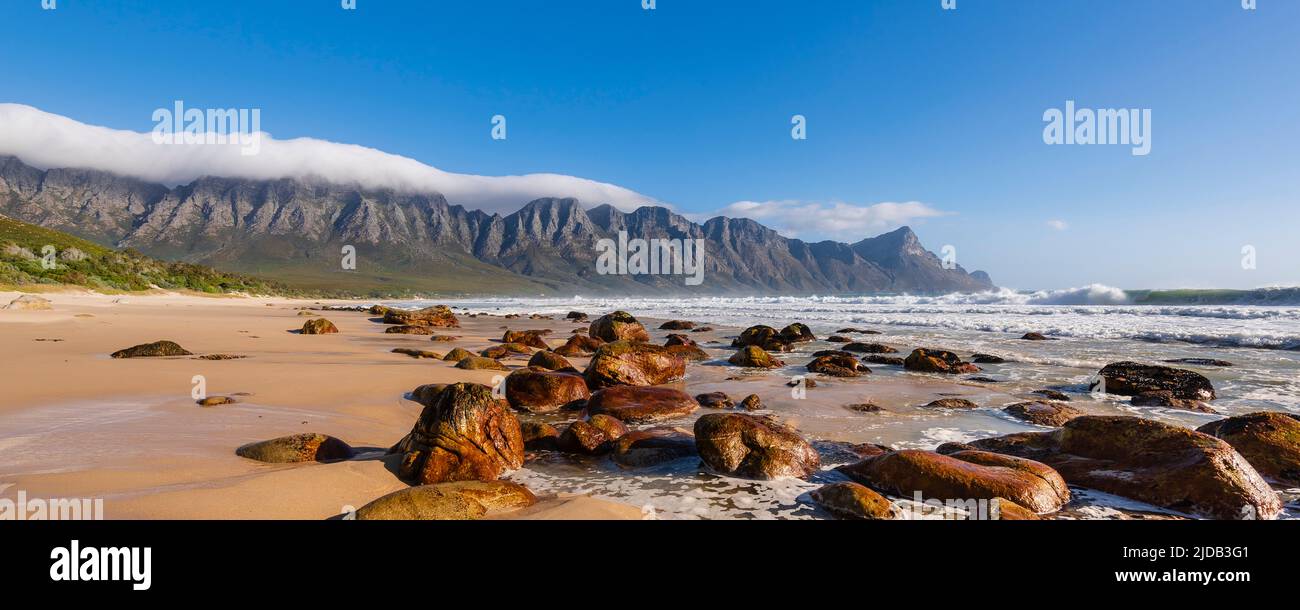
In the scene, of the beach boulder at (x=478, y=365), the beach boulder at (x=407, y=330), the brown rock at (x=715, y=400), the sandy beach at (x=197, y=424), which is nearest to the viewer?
the sandy beach at (x=197, y=424)

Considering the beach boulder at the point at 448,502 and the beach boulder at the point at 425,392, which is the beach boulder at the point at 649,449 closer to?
the beach boulder at the point at 448,502

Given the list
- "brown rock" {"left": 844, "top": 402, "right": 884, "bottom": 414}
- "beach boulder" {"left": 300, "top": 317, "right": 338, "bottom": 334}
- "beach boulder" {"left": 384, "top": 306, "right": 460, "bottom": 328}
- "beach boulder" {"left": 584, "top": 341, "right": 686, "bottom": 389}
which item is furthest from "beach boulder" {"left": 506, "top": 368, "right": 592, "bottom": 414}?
"beach boulder" {"left": 384, "top": 306, "right": 460, "bottom": 328}

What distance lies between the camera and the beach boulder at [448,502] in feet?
11.6

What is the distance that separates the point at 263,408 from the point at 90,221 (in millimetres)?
269055

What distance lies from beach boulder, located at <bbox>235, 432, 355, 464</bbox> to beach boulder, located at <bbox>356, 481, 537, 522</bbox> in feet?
7.01

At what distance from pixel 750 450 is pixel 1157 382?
10.5m

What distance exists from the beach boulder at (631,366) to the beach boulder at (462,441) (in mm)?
4671

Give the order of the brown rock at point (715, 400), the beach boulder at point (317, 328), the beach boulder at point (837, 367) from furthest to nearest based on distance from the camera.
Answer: the beach boulder at point (317, 328) < the beach boulder at point (837, 367) < the brown rock at point (715, 400)

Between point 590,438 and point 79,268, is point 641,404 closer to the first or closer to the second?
point 590,438

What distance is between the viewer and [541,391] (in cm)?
892

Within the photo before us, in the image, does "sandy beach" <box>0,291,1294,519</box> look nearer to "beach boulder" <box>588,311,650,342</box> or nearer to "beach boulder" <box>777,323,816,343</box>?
"beach boulder" <box>588,311,650,342</box>

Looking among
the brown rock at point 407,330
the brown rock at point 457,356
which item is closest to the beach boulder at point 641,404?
the brown rock at point 457,356
